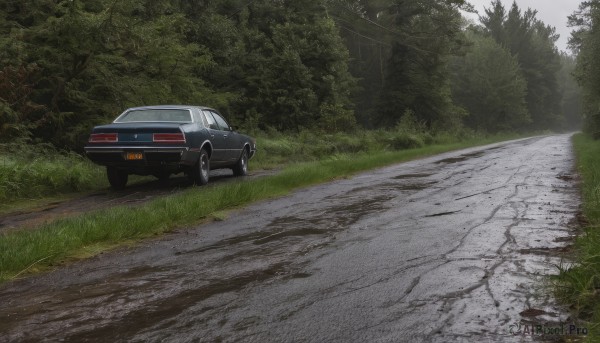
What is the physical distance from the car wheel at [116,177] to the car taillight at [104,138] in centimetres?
83

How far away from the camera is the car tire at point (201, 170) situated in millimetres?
11430

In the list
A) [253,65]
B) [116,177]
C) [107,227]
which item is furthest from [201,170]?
[253,65]

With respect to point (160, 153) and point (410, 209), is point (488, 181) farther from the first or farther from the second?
point (160, 153)

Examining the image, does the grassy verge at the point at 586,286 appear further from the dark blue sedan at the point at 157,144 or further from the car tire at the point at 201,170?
the car tire at the point at 201,170

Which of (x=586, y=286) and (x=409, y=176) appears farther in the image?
(x=409, y=176)

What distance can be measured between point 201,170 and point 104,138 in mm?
2020

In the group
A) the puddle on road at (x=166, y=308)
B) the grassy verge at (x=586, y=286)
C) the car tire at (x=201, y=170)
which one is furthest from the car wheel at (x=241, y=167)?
the grassy verge at (x=586, y=286)

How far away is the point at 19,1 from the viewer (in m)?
15.9

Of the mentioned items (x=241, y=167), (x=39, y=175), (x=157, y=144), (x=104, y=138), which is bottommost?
(x=241, y=167)

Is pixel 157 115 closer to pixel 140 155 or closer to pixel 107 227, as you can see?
pixel 140 155

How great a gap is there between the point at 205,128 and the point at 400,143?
1979 centimetres

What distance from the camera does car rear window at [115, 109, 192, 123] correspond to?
11570mm

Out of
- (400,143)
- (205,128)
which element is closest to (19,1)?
(205,128)

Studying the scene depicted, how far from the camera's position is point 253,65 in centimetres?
3155
